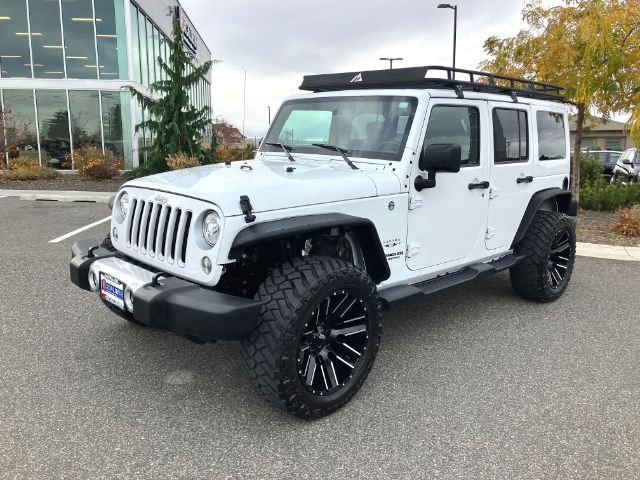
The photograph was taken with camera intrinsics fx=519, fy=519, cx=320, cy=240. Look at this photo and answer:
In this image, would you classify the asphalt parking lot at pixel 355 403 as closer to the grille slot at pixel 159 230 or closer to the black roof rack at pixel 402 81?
the grille slot at pixel 159 230

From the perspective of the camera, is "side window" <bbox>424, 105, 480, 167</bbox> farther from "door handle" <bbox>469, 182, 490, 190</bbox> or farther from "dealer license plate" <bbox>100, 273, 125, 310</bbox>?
"dealer license plate" <bbox>100, 273, 125, 310</bbox>

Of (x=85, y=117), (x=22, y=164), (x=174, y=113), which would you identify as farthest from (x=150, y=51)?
(x=174, y=113)

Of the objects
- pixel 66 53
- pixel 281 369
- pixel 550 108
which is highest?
pixel 66 53

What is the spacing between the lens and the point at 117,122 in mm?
18984

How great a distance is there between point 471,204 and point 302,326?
2051 mm

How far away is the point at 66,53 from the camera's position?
18578 mm

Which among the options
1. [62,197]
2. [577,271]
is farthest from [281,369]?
[62,197]

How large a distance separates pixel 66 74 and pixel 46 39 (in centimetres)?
137

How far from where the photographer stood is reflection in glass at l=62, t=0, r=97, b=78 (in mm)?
18422

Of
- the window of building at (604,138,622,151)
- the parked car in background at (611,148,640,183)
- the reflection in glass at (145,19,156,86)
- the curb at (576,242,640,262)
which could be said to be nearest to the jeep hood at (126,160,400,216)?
the curb at (576,242,640,262)

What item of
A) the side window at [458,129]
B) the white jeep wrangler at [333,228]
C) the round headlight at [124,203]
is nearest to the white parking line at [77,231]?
the white jeep wrangler at [333,228]

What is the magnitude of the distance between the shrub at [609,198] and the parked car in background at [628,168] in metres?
5.06

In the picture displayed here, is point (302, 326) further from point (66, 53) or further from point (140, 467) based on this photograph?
point (66, 53)

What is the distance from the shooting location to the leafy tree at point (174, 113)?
521 inches
